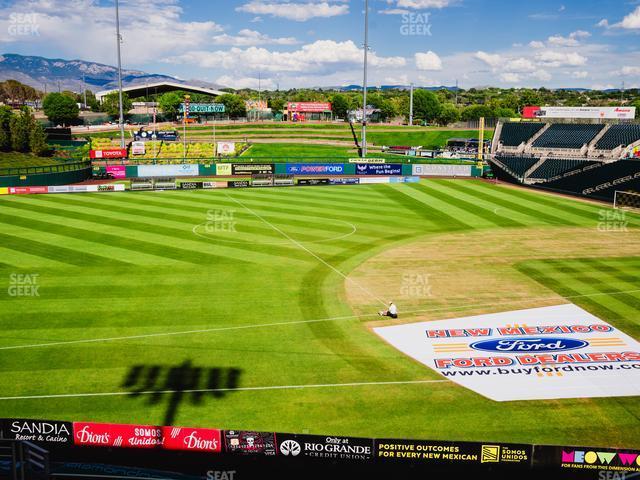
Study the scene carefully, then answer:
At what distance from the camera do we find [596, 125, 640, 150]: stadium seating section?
77.0 meters

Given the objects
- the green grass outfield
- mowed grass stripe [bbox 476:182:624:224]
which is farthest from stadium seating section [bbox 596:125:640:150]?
the green grass outfield

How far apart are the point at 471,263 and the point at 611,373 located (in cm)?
1440

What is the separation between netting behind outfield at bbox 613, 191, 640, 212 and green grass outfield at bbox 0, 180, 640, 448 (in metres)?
7.17

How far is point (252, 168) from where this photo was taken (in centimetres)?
7406

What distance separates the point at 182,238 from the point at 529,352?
2598cm

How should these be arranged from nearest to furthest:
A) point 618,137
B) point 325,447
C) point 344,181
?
1. point 325,447
2. point 344,181
3. point 618,137

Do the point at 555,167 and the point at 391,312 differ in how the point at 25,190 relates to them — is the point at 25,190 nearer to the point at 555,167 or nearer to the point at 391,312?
the point at 391,312

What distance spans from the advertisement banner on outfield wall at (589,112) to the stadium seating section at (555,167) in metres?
18.1

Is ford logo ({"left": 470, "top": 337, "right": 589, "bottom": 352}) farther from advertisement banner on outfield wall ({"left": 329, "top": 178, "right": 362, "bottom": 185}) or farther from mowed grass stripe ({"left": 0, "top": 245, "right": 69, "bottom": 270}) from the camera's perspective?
advertisement banner on outfield wall ({"left": 329, "top": 178, "right": 362, "bottom": 185})

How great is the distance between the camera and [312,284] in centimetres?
2875

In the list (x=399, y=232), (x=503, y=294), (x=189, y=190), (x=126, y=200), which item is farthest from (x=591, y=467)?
(x=189, y=190)

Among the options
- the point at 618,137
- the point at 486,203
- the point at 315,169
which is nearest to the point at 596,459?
the point at 486,203

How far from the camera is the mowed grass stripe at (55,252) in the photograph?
32062 mm

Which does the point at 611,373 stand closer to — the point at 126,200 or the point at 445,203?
the point at 445,203
